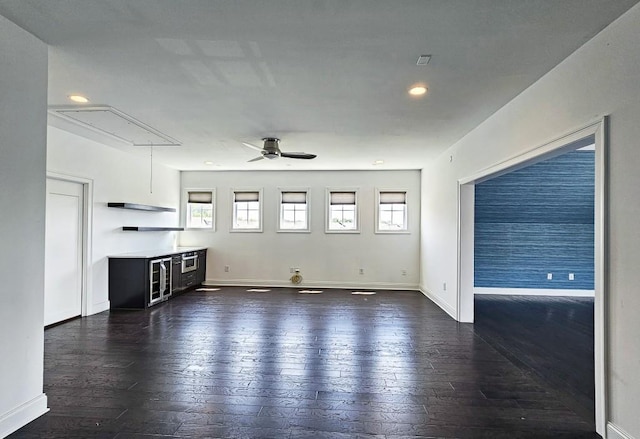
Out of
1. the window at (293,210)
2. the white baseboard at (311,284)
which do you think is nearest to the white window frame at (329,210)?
the window at (293,210)

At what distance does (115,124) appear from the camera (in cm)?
450

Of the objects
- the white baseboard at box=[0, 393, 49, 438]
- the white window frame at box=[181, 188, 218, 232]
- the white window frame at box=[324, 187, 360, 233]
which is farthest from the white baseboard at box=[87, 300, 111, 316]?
the white window frame at box=[324, 187, 360, 233]

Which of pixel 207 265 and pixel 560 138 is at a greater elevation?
pixel 560 138

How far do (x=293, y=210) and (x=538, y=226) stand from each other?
534 cm

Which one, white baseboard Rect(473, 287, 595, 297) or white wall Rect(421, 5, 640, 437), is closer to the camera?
white wall Rect(421, 5, 640, 437)

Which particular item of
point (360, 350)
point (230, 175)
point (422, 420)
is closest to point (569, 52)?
point (422, 420)

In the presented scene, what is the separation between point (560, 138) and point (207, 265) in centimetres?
743

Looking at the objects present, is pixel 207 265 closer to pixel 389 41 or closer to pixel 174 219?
pixel 174 219

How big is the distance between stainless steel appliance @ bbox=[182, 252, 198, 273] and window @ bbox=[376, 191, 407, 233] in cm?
412

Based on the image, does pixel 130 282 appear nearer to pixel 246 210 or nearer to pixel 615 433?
pixel 246 210

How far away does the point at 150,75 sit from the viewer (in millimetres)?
3021

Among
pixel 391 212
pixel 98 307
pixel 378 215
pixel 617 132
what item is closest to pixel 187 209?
pixel 98 307

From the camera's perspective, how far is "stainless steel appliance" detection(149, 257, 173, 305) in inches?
236

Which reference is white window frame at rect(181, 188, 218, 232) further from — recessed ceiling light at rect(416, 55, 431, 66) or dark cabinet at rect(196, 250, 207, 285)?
recessed ceiling light at rect(416, 55, 431, 66)
